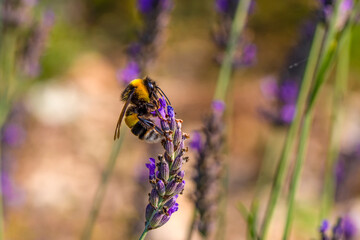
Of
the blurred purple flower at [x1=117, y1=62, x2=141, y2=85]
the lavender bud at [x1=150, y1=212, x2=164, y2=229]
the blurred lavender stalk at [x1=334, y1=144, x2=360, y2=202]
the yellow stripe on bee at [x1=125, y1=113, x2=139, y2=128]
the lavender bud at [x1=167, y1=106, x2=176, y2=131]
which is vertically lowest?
the lavender bud at [x1=150, y1=212, x2=164, y2=229]

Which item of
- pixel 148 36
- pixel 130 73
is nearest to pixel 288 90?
pixel 148 36

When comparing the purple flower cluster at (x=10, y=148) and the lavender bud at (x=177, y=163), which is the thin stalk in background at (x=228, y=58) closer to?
the lavender bud at (x=177, y=163)

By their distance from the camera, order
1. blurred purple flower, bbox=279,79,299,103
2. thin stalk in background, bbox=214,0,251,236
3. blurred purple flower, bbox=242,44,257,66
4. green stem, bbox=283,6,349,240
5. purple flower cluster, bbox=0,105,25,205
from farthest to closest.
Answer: purple flower cluster, bbox=0,105,25,205, blurred purple flower, bbox=279,79,299,103, blurred purple flower, bbox=242,44,257,66, thin stalk in background, bbox=214,0,251,236, green stem, bbox=283,6,349,240

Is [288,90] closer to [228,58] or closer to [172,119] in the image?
[228,58]

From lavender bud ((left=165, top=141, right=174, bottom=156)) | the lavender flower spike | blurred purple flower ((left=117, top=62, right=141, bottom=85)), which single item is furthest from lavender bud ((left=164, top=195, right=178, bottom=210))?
blurred purple flower ((left=117, top=62, right=141, bottom=85))

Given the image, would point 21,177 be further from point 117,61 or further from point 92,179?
point 117,61

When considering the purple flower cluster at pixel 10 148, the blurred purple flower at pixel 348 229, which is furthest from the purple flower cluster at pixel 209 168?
the purple flower cluster at pixel 10 148

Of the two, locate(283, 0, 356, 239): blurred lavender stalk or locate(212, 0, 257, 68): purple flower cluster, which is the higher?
locate(212, 0, 257, 68): purple flower cluster

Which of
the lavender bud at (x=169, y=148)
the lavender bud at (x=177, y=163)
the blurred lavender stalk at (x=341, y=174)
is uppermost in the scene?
the blurred lavender stalk at (x=341, y=174)

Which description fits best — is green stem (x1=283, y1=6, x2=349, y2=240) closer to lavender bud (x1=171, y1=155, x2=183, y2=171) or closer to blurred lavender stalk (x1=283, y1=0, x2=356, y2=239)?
blurred lavender stalk (x1=283, y1=0, x2=356, y2=239)
